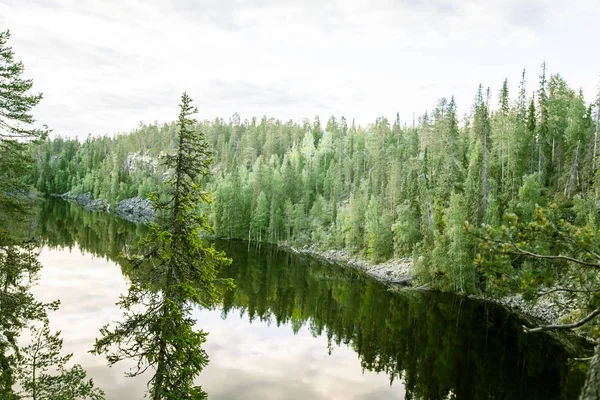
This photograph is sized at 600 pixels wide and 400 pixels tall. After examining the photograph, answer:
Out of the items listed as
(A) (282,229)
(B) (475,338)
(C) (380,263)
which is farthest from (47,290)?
(A) (282,229)

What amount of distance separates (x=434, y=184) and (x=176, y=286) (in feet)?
215

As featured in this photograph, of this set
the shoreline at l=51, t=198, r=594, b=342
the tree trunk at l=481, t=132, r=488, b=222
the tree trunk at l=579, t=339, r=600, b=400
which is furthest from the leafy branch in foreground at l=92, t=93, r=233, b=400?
the tree trunk at l=481, t=132, r=488, b=222

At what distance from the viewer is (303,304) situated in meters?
54.2

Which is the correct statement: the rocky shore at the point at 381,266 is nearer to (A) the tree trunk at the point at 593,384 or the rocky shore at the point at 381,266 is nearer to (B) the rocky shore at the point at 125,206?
(A) the tree trunk at the point at 593,384

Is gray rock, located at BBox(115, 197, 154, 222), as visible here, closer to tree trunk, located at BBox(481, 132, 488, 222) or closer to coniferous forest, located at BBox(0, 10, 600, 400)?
coniferous forest, located at BBox(0, 10, 600, 400)

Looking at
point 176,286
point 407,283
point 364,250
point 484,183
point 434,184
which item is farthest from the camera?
point 364,250

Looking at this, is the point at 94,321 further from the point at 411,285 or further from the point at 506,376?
the point at 411,285

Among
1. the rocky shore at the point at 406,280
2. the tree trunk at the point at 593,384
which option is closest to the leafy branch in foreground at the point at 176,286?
the tree trunk at the point at 593,384

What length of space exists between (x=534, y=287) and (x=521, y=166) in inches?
2721

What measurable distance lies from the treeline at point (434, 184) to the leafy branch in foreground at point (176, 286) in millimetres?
13549

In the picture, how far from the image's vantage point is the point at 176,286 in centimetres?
1639

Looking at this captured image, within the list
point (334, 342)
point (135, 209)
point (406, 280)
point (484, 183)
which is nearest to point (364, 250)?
point (406, 280)

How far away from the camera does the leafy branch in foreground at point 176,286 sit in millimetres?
15969

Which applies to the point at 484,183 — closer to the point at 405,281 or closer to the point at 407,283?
the point at 407,283
